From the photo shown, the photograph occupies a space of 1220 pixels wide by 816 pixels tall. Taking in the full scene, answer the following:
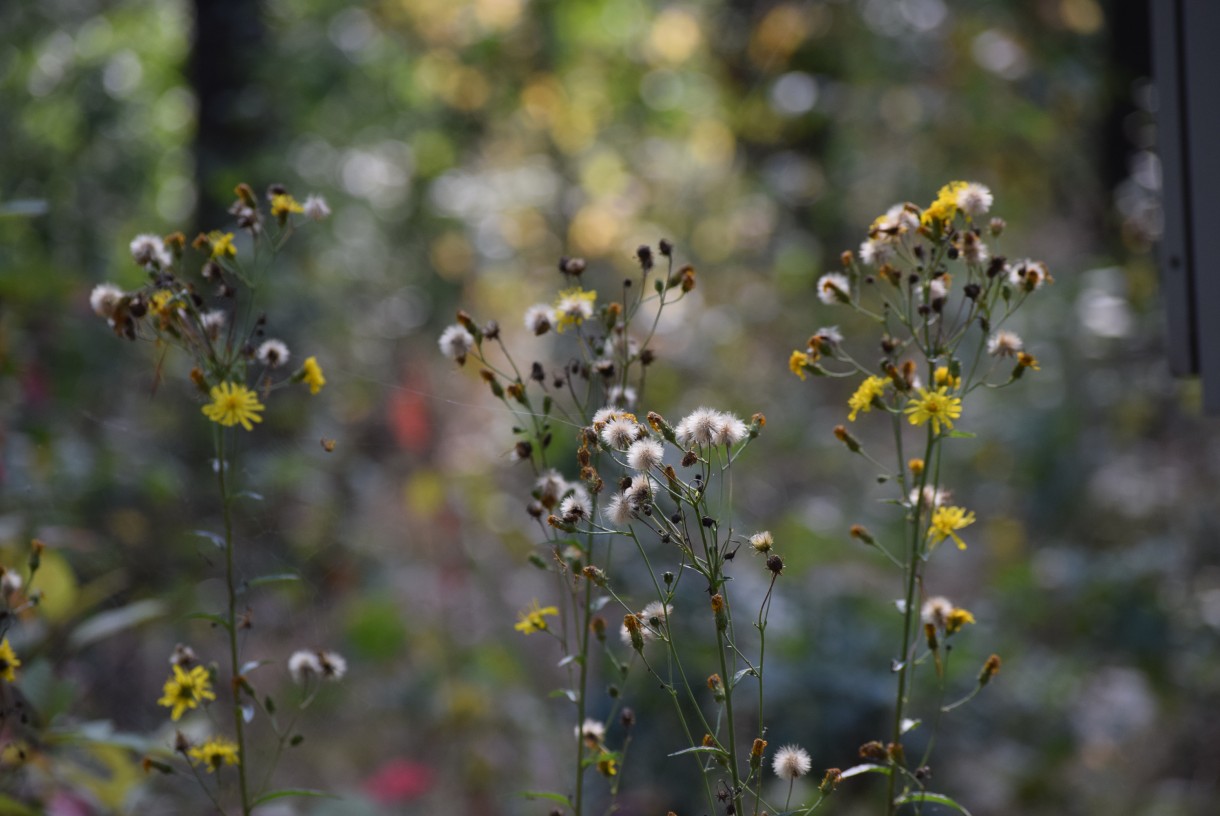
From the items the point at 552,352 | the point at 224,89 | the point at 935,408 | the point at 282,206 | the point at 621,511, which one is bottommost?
the point at 621,511

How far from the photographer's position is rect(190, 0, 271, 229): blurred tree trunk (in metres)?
2.63

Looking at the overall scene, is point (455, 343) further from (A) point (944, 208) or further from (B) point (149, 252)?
(A) point (944, 208)

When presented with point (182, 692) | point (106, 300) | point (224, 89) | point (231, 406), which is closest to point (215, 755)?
point (182, 692)

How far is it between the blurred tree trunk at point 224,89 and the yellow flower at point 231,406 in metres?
1.93

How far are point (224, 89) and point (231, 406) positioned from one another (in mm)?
2278

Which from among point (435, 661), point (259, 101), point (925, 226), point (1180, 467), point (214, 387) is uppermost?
point (259, 101)

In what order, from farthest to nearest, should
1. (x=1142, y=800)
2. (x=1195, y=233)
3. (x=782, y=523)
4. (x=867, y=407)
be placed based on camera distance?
(x=782, y=523)
(x=1142, y=800)
(x=1195, y=233)
(x=867, y=407)

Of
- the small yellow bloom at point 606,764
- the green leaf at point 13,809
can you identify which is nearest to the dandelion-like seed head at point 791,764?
the small yellow bloom at point 606,764

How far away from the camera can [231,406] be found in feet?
2.67

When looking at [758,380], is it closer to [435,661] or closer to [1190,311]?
[435,661]

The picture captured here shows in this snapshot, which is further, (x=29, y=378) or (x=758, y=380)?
(x=758, y=380)

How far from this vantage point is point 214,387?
829 millimetres

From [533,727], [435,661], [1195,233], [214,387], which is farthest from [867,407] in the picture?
[435,661]

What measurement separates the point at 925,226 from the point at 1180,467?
8.04 feet
